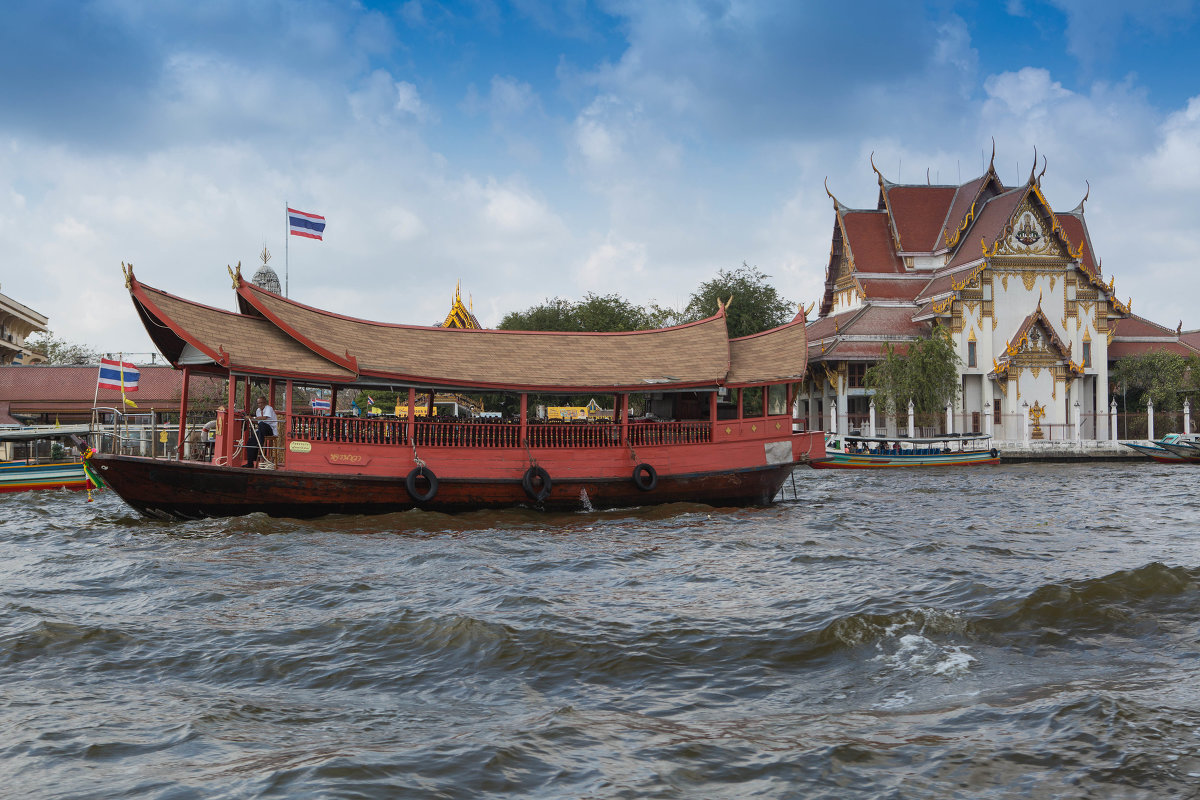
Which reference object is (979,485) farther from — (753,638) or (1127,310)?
(1127,310)

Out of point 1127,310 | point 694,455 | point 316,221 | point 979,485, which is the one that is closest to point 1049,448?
point 1127,310

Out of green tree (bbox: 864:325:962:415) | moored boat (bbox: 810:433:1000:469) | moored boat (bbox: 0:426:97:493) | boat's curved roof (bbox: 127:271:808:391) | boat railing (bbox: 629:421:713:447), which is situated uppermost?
green tree (bbox: 864:325:962:415)

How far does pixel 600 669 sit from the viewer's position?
20.1 feet

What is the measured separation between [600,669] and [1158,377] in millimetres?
41360

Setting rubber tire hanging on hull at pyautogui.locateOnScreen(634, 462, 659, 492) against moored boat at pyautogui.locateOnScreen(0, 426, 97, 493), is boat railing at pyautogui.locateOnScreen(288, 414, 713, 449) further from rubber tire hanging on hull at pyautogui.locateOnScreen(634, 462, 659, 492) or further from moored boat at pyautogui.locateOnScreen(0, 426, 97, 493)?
moored boat at pyautogui.locateOnScreen(0, 426, 97, 493)

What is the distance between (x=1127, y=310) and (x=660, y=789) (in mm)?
44664

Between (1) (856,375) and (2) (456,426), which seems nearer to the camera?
(2) (456,426)

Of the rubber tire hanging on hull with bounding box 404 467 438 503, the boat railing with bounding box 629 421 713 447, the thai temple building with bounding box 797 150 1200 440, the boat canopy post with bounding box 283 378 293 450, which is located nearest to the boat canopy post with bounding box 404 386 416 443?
the rubber tire hanging on hull with bounding box 404 467 438 503

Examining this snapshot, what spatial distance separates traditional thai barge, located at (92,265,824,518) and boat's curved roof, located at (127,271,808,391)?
36 mm

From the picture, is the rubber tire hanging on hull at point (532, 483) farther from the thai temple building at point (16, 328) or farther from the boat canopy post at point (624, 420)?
the thai temple building at point (16, 328)

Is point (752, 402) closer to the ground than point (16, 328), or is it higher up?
closer to the ground

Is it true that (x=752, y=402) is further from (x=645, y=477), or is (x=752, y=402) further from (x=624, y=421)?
(x=645, y=477)

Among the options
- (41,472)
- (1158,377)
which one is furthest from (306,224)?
(1158,377)

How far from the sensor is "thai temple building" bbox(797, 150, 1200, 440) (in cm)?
3947
